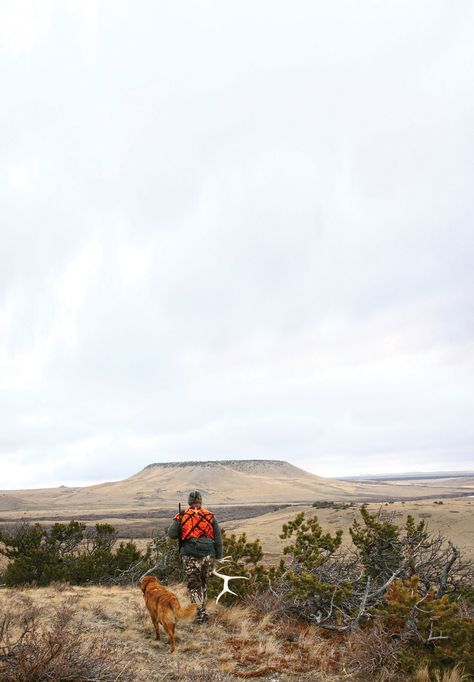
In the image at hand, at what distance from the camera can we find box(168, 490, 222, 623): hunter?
732cm

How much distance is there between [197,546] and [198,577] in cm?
52

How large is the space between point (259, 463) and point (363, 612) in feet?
512

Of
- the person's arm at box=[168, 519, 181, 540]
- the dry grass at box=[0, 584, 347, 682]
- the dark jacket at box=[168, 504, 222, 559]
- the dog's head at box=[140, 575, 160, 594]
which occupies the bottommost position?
the dry grass at box=[0, 584, 347, 682]

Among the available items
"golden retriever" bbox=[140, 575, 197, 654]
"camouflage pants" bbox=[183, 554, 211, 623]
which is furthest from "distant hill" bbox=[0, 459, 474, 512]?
"golden retriever" bbox=[140, 575, 197, 654]

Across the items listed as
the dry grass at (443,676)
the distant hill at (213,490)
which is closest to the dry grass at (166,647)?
the dry grass at (443,676)

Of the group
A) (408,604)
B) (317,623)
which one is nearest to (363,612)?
(317,623)

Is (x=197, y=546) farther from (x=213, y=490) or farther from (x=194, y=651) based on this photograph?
(x=213, y=490)

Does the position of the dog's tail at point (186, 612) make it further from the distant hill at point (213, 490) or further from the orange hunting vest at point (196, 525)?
the distant hill at point (213, 490)

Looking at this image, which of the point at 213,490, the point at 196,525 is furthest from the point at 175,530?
the point at 213,490

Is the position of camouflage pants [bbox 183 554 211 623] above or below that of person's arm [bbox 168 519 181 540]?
below

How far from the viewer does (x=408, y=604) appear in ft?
19.2

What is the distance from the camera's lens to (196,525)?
7.36 meters

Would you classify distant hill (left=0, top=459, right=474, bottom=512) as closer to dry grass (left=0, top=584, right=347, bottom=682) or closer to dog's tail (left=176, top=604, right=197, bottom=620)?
dry grass (left=0, top=584, right=347, bottom=682)

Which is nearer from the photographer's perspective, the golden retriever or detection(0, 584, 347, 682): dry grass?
detection(0, 584, 347, 682): dry grass
